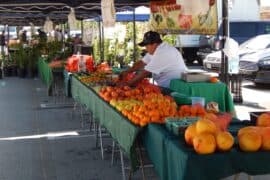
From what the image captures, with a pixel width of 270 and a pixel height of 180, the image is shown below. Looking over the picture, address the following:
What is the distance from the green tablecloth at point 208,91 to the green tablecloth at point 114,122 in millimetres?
1312

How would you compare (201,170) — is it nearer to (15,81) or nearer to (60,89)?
(60,89)

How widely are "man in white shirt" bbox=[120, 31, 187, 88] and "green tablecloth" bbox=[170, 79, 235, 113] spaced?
148 mm

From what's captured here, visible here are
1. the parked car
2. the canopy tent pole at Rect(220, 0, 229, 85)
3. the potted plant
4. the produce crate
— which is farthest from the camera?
the potted plant

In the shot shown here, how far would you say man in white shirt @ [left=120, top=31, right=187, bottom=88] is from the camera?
7496 millimetres

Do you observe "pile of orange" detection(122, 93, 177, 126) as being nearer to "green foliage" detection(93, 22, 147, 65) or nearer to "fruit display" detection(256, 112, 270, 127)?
"fruit display" detection(256, 112, 270, 127)

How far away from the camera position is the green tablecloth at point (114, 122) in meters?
4.80

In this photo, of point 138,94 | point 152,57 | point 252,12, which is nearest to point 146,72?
point 152,57

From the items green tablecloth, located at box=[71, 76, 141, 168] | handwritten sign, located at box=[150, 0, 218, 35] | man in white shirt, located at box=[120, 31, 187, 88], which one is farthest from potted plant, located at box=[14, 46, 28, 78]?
man in white shirt, located at box=[120, 31, 187, 88]

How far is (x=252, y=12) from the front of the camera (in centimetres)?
2416

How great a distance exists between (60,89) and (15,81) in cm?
496

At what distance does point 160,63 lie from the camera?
7586mm

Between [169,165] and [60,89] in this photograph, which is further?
[60,89]

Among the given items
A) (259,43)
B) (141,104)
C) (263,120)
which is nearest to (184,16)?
(141,104)

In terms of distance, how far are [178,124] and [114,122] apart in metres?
1.62
